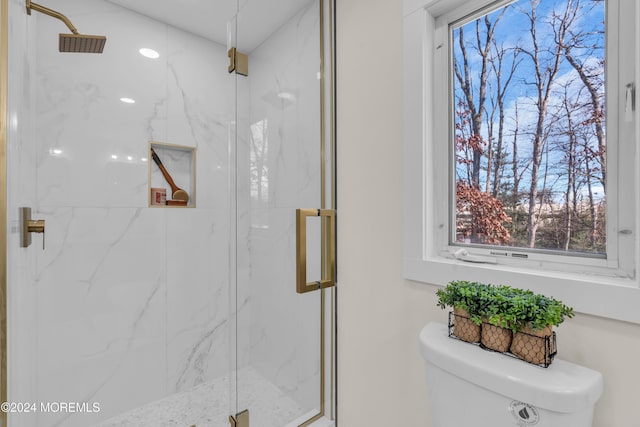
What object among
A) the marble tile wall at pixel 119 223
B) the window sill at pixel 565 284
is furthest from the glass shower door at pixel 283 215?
the window sill at pixel 565 284

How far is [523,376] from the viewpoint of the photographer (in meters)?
0.67

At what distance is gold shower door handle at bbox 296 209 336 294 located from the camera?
118 centimetres

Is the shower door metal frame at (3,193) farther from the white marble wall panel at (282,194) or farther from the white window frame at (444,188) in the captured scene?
the white window frame at (444,188)

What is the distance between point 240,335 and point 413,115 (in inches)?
44.4

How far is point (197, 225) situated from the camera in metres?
1.89

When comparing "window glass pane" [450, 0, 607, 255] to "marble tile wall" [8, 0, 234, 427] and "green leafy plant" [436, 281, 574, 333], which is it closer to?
"green leafy plant" [436, 281, 574, 333]

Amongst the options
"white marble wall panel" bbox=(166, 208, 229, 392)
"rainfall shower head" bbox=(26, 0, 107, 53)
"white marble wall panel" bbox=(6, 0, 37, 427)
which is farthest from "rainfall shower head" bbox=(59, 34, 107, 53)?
"white marble wall panel" bbox=(166, 208, 229, 392)

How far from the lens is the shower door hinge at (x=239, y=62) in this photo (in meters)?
1.21

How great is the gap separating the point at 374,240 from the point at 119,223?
1.36 metres

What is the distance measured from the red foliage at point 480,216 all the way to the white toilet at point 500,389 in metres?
0.37

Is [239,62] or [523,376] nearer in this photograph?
[523,376]

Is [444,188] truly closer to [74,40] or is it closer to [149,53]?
[74,40]

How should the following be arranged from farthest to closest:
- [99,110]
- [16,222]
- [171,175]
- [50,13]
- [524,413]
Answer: [171,175] < [99,110] < [50,13] < [16,222] < [524,413]

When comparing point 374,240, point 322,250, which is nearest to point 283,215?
point 322,250
